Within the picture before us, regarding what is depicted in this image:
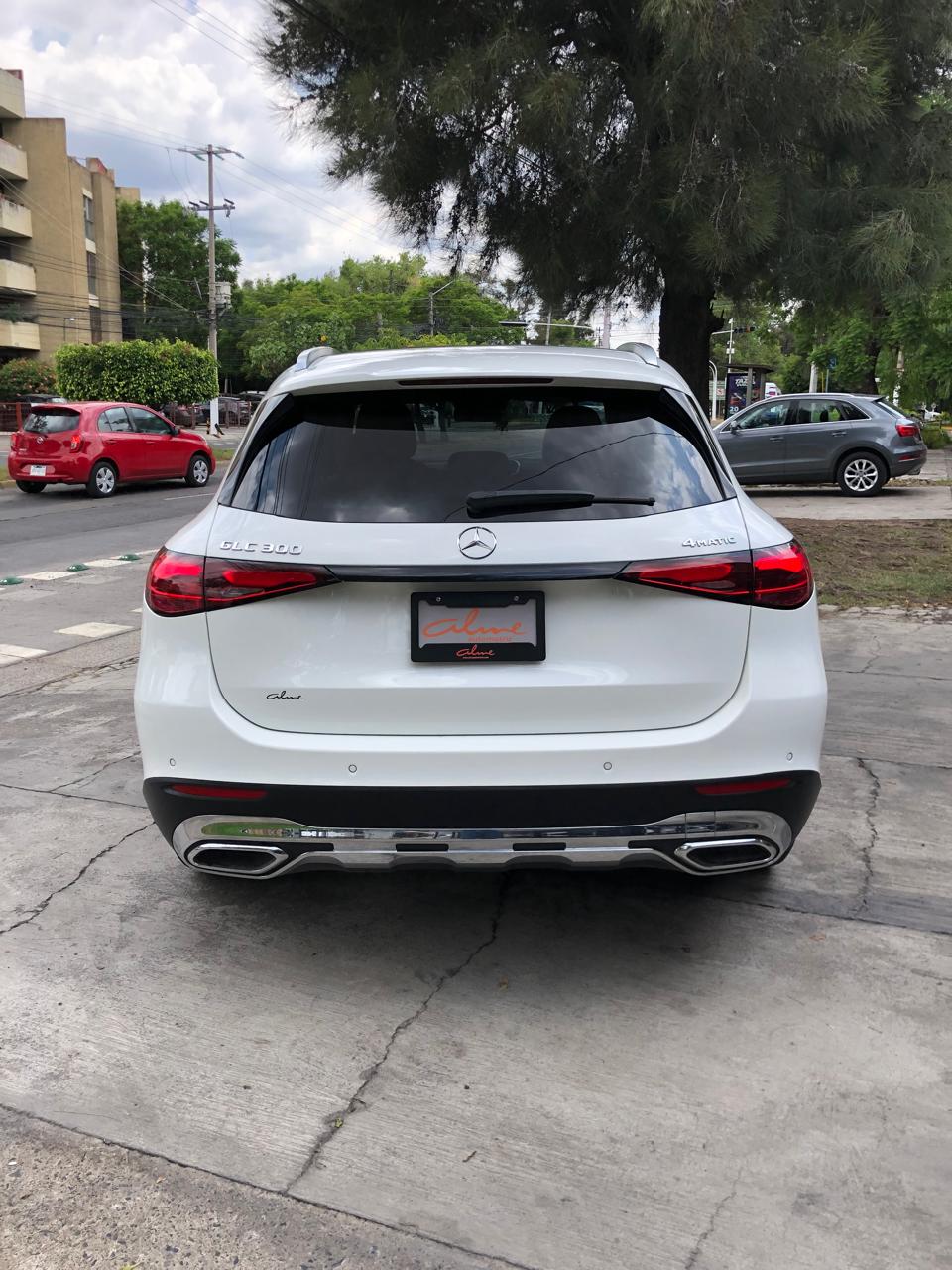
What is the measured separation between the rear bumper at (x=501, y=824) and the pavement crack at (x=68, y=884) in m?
1.03

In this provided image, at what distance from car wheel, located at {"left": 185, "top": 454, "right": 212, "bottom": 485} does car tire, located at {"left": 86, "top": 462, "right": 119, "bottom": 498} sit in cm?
230

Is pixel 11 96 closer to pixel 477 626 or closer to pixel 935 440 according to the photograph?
pixel 935 440

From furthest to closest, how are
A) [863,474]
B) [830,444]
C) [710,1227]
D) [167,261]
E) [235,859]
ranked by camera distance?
1. [167,261]
2. [863,474]
3. [830,444]
4. [235,859]
5. [710,1227]

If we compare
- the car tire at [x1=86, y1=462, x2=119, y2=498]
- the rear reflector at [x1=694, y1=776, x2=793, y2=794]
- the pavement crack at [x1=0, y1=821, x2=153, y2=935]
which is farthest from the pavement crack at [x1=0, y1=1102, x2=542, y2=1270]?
the car tire at [x1=86, y1=462, x2=119, y2=498]

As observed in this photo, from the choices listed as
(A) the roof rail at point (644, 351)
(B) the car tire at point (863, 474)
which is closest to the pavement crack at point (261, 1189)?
(A) the roof rail at point (644, 351)

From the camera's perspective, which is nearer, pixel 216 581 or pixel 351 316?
pixel 216 581

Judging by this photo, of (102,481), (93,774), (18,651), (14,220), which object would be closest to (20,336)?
(14,220)

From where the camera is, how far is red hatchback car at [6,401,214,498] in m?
19.4

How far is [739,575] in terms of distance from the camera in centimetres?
301

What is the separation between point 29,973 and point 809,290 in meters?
8.39

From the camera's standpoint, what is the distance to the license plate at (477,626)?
2.92m

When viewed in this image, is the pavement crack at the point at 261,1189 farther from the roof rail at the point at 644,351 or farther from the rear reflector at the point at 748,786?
the roof rail at the point at 644,351

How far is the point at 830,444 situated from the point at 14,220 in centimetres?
5146

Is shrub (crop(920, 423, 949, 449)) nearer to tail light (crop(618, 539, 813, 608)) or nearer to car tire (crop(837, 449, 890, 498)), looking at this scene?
car tire (crop(837, 449, 890, 498))
